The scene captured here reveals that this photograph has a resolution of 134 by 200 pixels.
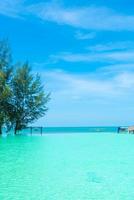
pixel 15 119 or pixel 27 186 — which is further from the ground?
pixel 15 119

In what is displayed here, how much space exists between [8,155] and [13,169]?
483cm

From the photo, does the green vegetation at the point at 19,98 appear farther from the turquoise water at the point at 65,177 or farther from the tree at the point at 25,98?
the turquoise water at the point at 65,177

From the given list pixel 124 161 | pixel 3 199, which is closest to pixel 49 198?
pixel 3 199

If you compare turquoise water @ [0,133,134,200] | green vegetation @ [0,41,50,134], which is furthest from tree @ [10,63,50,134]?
turquoise water @ [0,133,134,200]

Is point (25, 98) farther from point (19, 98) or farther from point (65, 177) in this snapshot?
point (65, 177)

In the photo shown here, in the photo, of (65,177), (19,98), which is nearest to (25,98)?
(19,98)

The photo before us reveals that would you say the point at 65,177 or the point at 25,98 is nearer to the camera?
the point at 65,177

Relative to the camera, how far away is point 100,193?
35.3ft

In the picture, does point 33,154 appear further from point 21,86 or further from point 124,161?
point 21,86

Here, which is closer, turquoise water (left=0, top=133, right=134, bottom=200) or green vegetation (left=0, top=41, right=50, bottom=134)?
turquoise water (left=0, top=133, right=134, bottom=200)

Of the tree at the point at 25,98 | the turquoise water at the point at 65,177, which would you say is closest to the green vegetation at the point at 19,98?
the tree at the point at 25,98

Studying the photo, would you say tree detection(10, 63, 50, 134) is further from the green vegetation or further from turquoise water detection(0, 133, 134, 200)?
turquoise water detection(0, 133, 134, 200)

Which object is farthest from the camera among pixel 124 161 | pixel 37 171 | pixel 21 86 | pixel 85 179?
pixel 21 86

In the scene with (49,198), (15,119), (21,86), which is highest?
(21,86)
